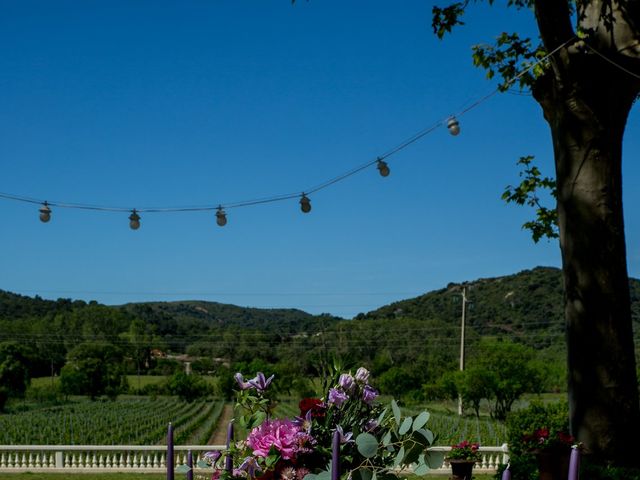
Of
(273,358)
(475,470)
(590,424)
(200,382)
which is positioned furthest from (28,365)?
(590,424)

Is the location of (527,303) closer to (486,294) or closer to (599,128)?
(486,294)

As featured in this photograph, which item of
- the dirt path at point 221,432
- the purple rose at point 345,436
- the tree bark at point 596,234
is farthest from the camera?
the dirt path at point 221,432

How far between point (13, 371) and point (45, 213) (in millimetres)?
52886

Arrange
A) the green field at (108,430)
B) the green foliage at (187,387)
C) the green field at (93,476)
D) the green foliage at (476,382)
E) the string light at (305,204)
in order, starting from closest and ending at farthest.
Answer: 1. the string light at (305,204)
2. the green field at (93,476)
3. the green field at (108,430)
4. the green foliage at (476,382)
5. the green foliage at (187,387)

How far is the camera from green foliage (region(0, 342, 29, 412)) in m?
57.8

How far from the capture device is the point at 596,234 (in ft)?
18.6

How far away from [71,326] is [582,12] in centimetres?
8829

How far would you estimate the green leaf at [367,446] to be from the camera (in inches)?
58.2

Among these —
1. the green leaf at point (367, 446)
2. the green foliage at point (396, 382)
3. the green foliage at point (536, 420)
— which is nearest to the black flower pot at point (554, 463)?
the green leaf at point (367, 446)

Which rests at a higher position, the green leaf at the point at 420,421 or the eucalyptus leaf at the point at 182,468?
the green leaf at the point at 420,421

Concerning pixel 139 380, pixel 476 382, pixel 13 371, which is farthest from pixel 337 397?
pixel 139 380

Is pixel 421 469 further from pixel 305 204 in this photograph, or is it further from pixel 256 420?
pixel 305 204

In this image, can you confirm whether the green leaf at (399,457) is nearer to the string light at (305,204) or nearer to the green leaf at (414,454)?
the green leaf at (414,454)

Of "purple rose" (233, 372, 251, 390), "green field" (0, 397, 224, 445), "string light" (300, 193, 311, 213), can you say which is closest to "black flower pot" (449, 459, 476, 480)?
"string light" (300, 193, 311, 213)
